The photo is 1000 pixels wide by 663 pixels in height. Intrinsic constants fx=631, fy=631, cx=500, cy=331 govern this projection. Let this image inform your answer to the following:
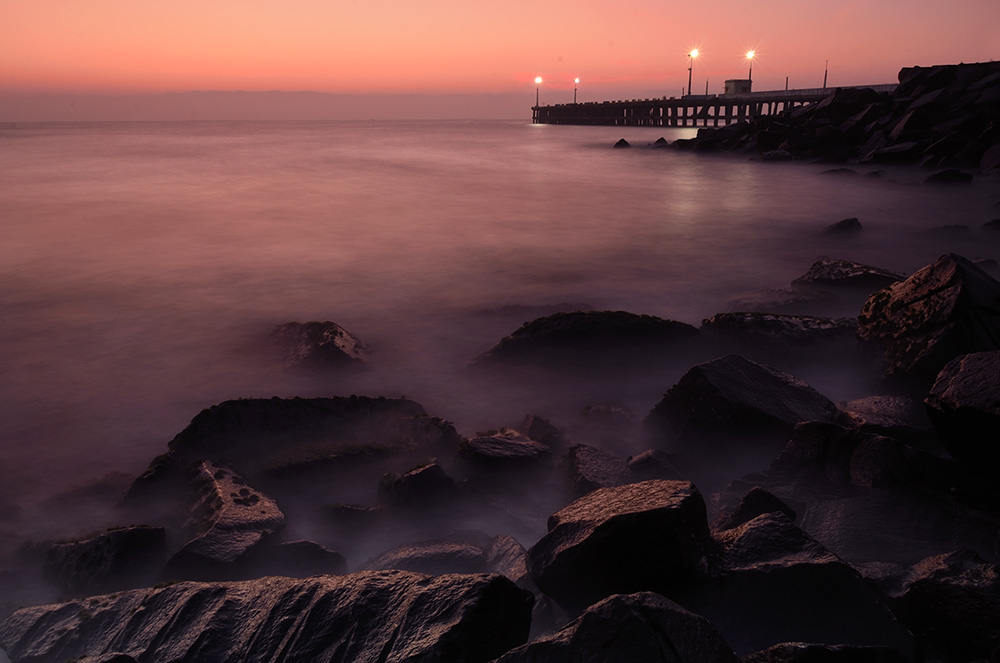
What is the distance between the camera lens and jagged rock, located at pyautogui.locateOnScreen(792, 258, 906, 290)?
8.02 meters

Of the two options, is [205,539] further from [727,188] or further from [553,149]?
[553,149]

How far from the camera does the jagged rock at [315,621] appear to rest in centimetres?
231

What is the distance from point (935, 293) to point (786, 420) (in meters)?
1.69

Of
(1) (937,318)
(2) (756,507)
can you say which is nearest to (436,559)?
(2) (756,507)

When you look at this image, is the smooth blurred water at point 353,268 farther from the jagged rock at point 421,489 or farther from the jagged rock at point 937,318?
the jagged rock at point 421,489

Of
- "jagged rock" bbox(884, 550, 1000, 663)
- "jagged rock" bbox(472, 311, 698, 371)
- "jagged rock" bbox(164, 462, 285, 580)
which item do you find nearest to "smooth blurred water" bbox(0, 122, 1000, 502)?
"jagged rock" bbox(472, 311, 698, 371)

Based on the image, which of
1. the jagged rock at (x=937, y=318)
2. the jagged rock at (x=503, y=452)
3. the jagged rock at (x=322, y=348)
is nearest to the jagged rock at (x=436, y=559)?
the jagged rock at (x=503, y=452)

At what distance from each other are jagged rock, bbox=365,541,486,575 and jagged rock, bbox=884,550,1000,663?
6.92 ft

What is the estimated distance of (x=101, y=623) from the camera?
2.97m

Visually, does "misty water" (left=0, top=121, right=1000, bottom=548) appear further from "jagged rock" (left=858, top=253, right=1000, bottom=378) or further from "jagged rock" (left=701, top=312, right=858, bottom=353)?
"jagged rock" (left=858, top=253, right=1000, bottom=378)

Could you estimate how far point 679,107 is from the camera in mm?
74562

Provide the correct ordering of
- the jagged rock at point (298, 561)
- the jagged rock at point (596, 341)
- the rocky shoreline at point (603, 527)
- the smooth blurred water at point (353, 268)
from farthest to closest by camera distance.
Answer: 1. the jagged rock at point (596, 341)
2. the smooth blurred water at point (353, 268)
3. the jagged rock at point (298, 561)
4. the rocky shoreline at point (603, 527)

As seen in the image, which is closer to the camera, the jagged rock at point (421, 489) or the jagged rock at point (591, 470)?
the jagged rock at point (591, 470)

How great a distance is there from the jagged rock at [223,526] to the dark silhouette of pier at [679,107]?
1900 inches
